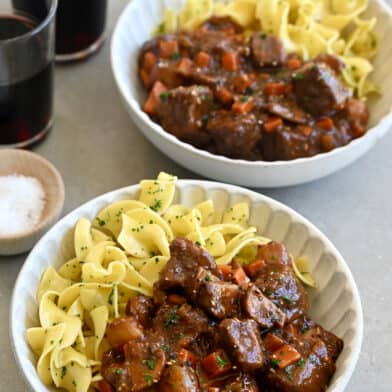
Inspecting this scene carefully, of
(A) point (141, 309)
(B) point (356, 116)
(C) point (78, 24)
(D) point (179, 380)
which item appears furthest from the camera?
(C) point (78, 24)

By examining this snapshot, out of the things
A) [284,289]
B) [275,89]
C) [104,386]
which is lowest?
[104,386]

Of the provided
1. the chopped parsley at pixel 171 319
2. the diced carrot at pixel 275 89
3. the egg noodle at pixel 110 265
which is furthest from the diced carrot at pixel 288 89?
the chopped parsley at pixel 171 319

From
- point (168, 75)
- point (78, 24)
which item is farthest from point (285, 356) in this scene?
point (78, 24)

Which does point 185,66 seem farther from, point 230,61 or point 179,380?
point 179,380

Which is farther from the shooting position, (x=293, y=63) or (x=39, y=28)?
(x=293, y=63)

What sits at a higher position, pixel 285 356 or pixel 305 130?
pixel 305 130

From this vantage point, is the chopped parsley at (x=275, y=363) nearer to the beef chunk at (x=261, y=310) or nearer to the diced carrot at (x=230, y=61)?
the beef chunk at (x=261, y=310)

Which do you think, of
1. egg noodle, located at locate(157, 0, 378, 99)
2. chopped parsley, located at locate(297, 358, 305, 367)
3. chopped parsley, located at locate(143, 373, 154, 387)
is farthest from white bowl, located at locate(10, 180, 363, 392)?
egg noodle, located at locate(157, 0, 378, 99)
